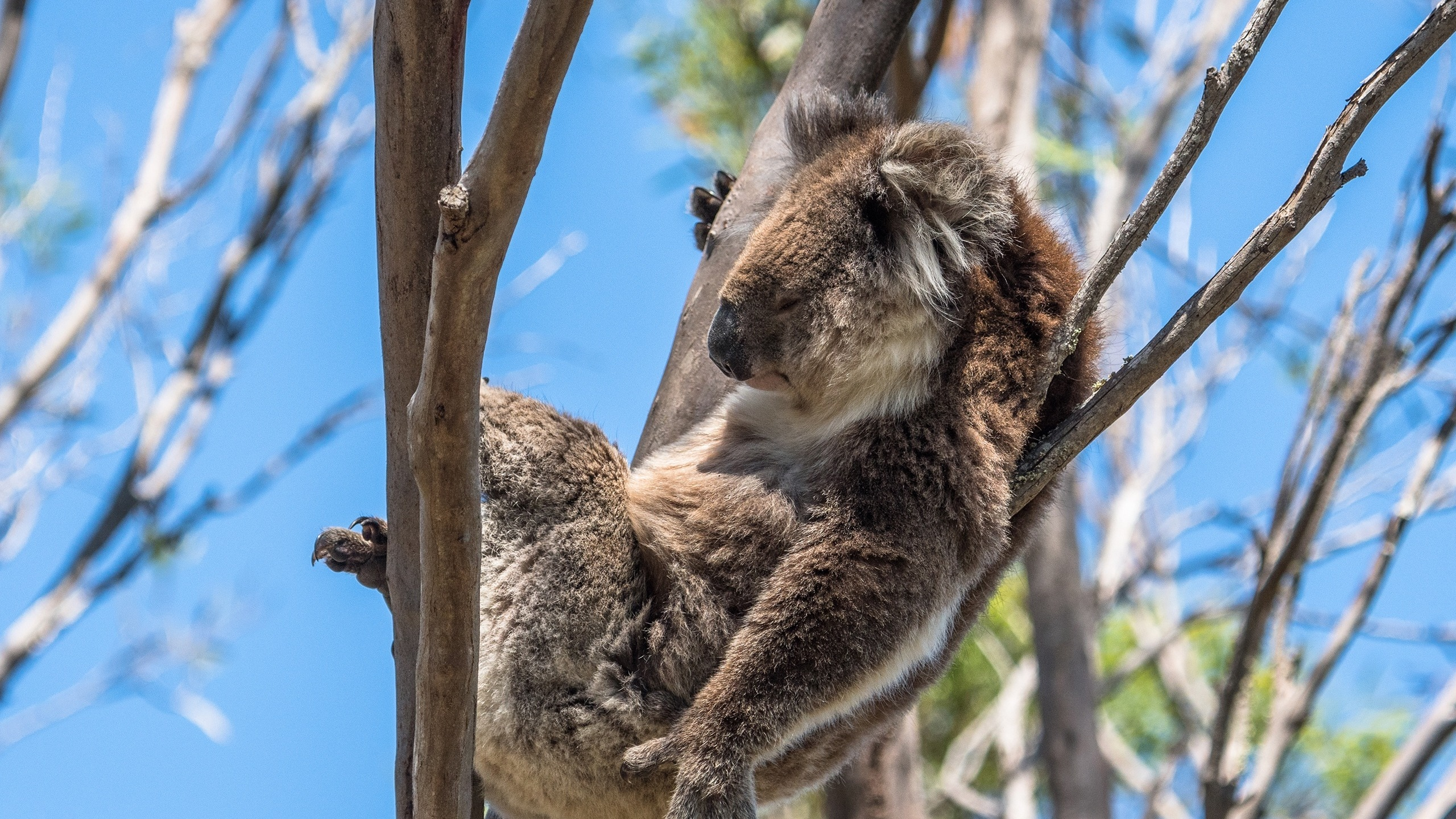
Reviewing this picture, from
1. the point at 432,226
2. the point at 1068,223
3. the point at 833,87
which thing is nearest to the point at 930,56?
the point at 833,87

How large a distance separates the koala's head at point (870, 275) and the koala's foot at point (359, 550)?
0.81m

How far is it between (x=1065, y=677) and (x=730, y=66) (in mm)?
4116

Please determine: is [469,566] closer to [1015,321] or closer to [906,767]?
[1015,321]

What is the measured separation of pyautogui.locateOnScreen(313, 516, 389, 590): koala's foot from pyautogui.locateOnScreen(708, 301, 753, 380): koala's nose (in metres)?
0.79

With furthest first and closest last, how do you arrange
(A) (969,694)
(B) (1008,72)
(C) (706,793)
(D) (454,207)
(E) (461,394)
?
1. (A) (969,694)
2. (B) (1008,72)
3. (C) (706,793)
4. (E) (461,394)
5. (D) (454,207)

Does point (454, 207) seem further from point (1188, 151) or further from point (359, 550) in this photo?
point (1188, 151)

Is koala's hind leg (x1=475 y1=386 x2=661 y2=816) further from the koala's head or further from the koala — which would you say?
the koala's head

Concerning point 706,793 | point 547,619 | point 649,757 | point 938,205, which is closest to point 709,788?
point 706,793

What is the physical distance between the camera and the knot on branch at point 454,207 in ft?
5.48

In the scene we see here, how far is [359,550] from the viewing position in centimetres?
239

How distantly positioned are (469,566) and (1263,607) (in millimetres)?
2687

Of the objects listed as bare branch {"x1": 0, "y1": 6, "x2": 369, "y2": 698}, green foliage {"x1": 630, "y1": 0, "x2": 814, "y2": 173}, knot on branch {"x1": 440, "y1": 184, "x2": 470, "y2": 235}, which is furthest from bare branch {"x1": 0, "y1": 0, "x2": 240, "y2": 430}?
knot on branch {"x1": 440, "y1": 184, "x2": 470, "y2": 235}

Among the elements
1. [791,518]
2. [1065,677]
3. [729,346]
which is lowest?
[1065,677]

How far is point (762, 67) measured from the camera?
23.0 ft
